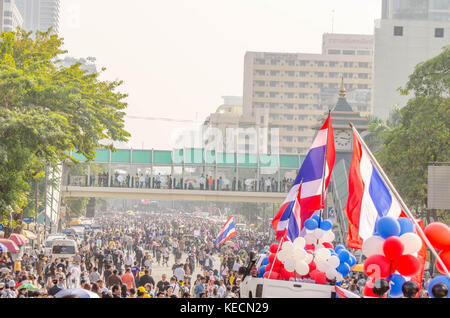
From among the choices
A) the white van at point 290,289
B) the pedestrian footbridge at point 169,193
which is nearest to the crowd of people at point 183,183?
the pedestrian footbridge at point 169,193

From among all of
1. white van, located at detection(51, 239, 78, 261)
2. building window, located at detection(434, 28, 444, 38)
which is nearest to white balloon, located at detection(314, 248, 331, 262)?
white van, located at detection(51, 239, 78, 261)

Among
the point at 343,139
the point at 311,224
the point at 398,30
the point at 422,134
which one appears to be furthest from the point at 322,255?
the point at 398,30

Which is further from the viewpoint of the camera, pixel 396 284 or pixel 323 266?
pixel 323 266

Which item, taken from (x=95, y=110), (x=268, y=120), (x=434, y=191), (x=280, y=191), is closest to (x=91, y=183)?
(x=280, y=191)

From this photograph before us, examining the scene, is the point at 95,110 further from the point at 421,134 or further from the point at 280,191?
the point at 280,191

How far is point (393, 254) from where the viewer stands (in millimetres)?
10758

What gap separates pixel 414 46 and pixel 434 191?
236ft

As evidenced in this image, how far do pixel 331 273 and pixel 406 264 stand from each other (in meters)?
2.53

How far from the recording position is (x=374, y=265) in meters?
11.0

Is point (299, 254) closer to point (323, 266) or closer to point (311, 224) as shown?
point (323, 266)

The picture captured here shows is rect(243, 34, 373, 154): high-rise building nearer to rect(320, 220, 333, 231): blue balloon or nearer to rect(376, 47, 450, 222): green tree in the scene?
rect(376, 47, 450, 222): green tree

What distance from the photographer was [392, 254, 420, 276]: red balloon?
10.8 m

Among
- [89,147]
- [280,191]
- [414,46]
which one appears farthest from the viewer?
[414,46]

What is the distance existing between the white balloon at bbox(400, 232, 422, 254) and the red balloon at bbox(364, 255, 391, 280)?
1.04 ft
